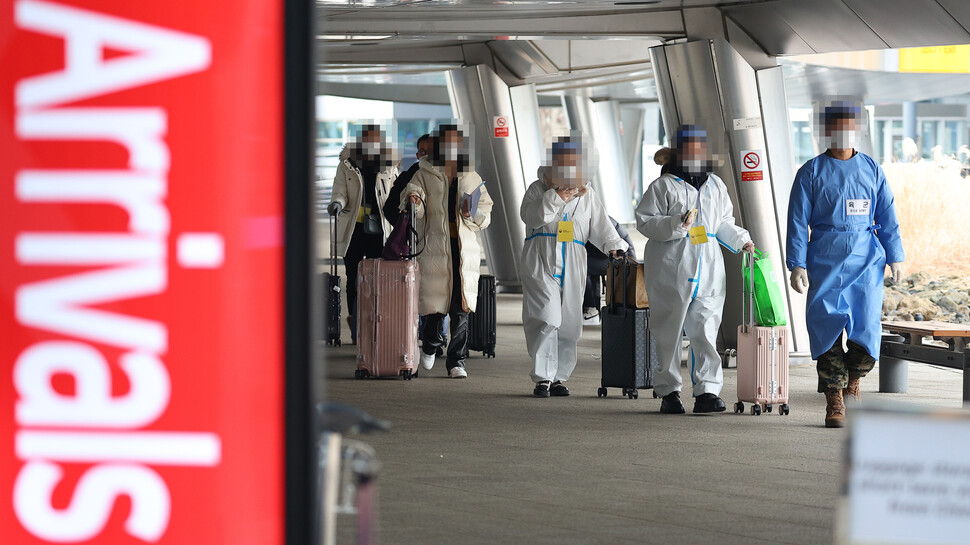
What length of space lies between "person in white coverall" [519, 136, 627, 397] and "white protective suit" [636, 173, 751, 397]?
692 millimetres

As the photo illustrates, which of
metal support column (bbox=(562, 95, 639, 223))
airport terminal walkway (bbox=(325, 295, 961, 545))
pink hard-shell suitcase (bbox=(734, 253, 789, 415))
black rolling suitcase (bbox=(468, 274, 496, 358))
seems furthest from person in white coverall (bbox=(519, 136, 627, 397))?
metal support column (bbox=(562, 95, 639, 223))

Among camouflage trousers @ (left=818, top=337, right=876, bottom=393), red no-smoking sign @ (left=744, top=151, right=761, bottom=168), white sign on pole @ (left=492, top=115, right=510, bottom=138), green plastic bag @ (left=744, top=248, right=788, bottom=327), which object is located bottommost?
camouflage trousers @ (left=818, top=337, right=876, bottom=393)

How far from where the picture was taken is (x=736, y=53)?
10305mm

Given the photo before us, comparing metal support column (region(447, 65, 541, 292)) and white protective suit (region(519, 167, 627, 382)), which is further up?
metal support column (region(447, 65, 541, 292))

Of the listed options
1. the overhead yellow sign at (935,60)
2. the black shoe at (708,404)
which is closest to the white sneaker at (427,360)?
the black shoe at (708,404)

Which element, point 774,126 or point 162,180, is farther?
point 774,126

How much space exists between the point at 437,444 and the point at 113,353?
14.4 ft

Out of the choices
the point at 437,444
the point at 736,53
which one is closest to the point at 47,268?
the point at 437,444

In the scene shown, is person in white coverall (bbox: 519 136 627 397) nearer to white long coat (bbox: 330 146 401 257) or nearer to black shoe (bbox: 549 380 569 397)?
black shoe (bbox: 549 380 569 397)

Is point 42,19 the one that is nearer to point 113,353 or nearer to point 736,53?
point 113,353

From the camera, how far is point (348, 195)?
11320 mm

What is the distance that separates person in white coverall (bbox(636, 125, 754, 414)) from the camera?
25.3 ft

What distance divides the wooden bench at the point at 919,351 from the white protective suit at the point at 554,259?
2.08m

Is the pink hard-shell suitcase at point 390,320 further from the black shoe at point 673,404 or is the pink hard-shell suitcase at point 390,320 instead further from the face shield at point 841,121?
the face shield at point 841,121
